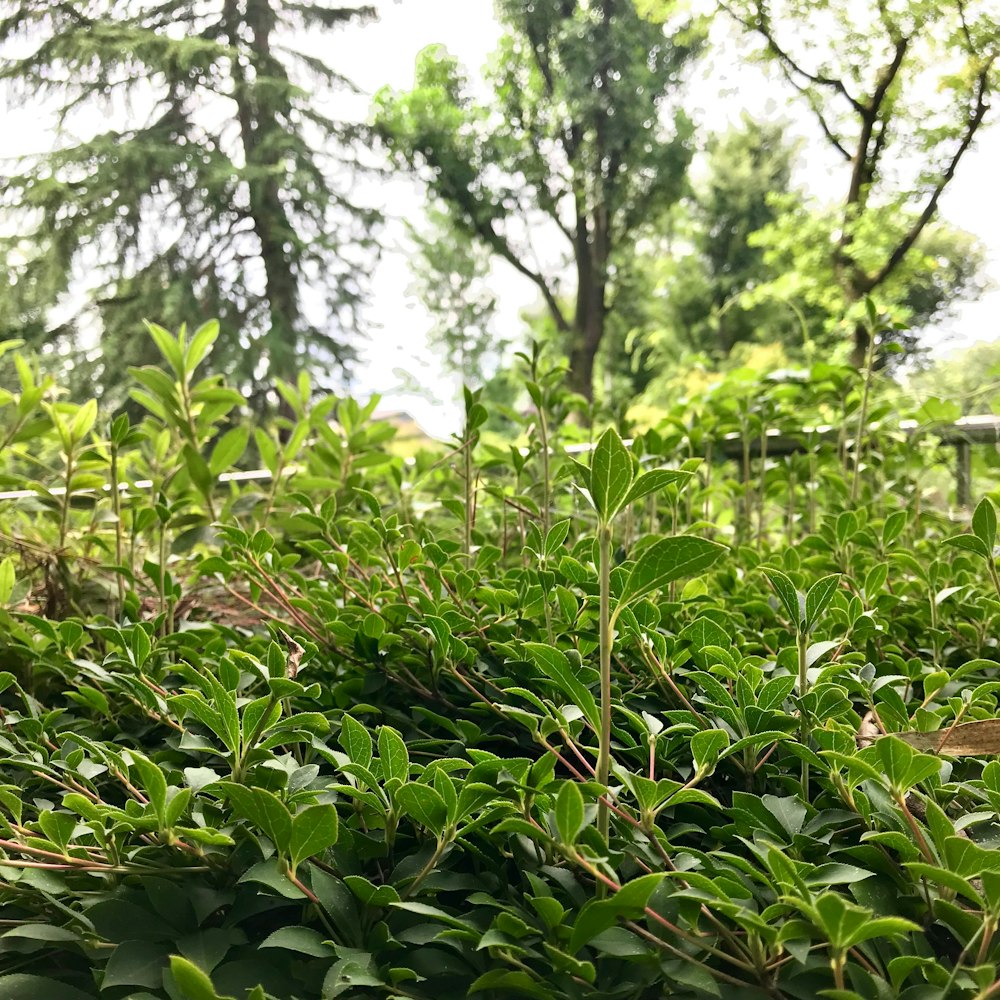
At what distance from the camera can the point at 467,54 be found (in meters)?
2.94

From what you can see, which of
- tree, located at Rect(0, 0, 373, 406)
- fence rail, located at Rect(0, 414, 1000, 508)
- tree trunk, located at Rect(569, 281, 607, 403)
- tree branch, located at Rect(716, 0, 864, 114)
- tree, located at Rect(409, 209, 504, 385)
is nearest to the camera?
fence rail, located at Rect(0, 414, 1000, 508)

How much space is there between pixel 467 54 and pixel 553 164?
0.56 metres

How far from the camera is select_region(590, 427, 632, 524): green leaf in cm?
19

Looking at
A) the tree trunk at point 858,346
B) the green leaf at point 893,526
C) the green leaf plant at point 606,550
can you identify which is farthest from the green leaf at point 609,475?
the tree trunk at point 858,346

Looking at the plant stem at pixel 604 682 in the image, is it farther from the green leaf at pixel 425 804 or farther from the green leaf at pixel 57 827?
the green leaf at pixel 57 827

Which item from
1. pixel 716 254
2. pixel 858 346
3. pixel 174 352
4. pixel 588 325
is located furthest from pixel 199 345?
pixel 716 254

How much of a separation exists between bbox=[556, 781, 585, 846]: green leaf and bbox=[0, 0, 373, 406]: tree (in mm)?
2928

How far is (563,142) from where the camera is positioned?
2.94m

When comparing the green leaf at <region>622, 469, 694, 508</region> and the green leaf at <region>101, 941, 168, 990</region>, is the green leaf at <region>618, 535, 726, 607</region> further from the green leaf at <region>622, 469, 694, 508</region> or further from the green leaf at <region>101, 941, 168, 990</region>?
the green leaf at <region>101, 941, 168, 990</region>

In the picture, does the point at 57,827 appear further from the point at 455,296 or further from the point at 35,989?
the point at 455,296

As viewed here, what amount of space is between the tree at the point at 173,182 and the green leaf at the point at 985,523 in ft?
9.47

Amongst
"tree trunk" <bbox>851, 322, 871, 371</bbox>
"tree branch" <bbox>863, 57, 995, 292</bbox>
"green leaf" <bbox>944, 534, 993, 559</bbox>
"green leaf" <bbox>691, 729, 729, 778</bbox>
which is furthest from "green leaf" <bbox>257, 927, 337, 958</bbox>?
"tree branch" <bbox>863, 57, 995, 292</bbox>

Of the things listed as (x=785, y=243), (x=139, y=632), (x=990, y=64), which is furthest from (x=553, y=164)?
(x=139, y=632)

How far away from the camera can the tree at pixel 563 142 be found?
9.18ft
